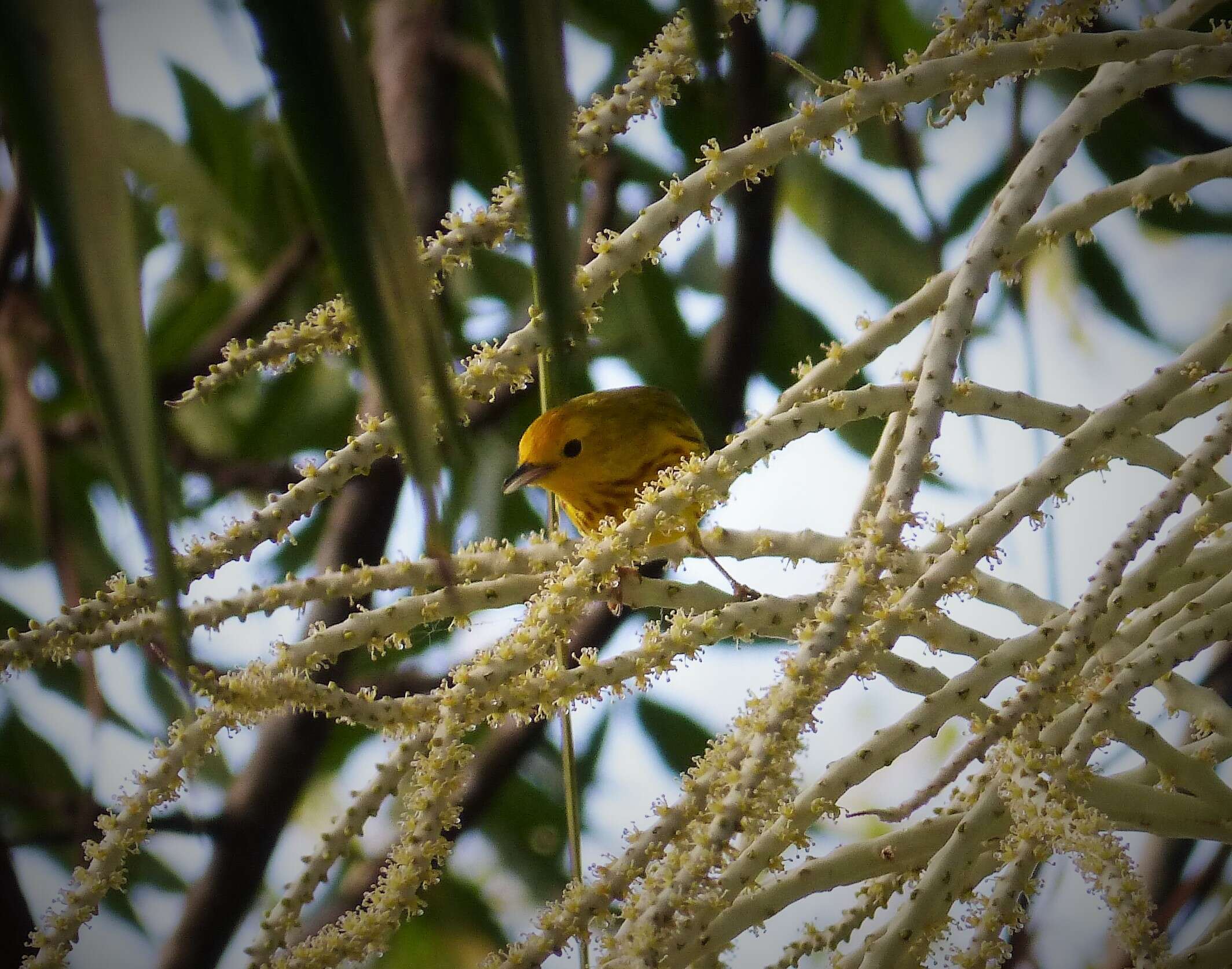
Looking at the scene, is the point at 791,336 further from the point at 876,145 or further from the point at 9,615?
the point at 9,615

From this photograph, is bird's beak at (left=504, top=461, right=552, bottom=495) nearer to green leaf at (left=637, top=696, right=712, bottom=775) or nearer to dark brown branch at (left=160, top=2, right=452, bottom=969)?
dark brown branch at (left=160, top=2, right=452, bottom=969)

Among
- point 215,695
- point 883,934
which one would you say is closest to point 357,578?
point 215,695

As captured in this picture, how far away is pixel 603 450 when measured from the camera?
1.29 metres

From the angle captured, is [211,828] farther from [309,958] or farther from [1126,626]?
[1126,626]

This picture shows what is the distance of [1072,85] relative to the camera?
1.29 metres

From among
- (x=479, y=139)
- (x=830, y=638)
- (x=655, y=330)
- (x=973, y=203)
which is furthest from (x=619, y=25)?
(x=830, y=638)

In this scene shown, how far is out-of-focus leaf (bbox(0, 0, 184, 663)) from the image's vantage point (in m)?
0.17

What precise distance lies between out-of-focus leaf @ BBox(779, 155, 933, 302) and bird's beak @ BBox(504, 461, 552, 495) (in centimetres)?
54

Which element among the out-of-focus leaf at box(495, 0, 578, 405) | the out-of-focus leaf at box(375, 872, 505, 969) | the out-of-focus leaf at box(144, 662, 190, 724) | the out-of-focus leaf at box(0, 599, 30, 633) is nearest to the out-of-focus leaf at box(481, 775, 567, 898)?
the out-of-focus leaf at box(375, 872, 505, 969)

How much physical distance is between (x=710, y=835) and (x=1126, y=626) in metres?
0.41

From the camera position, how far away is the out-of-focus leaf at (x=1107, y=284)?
1.34 m

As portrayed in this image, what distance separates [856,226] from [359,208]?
138cm

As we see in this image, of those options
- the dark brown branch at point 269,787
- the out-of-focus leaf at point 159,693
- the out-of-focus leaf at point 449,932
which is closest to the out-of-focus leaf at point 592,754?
the out-of-focus leaf at point 449,932

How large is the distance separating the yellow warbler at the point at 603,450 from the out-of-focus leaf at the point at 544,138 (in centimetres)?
102
